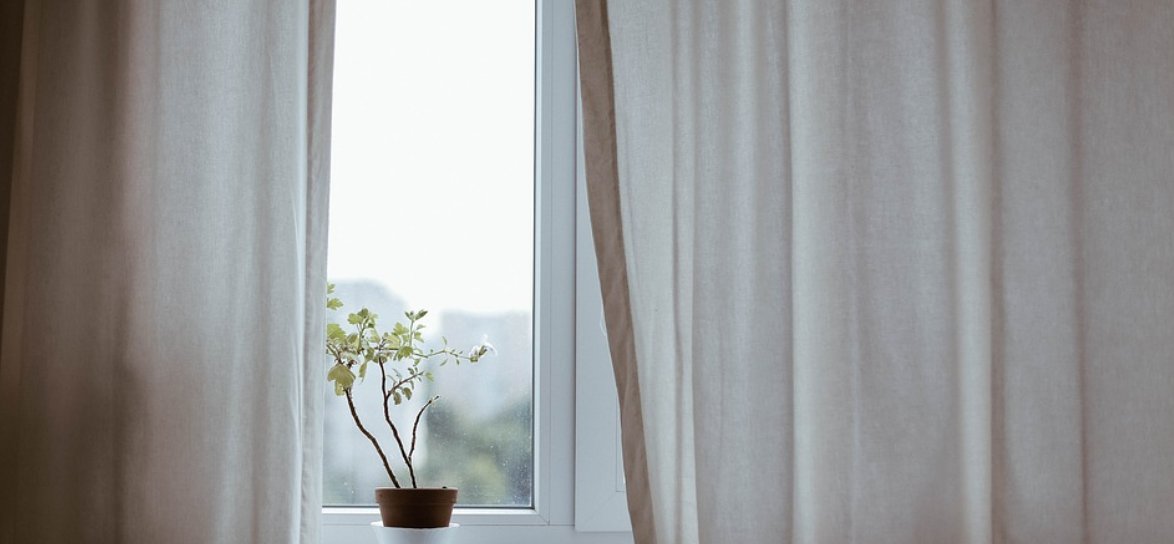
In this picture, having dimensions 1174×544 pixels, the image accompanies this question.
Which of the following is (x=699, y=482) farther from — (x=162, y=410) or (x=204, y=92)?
(x=204, y=92)

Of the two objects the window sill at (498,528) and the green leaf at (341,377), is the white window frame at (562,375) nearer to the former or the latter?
the window sill at (498,528)

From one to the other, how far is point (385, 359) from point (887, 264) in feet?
2.58

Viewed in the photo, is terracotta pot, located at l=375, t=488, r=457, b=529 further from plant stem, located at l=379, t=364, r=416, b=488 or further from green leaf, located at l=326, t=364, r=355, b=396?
green leaf, located at l=326, t=364, r=355, b=396

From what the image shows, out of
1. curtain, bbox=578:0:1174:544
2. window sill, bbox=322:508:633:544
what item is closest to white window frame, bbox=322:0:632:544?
window sill, bbox=322:508:633:544

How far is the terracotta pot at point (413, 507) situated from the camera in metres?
1.61

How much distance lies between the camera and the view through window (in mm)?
1854

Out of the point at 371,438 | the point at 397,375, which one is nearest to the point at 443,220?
the point at 397,375

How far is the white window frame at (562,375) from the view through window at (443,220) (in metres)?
0.04

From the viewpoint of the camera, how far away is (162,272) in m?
1.55

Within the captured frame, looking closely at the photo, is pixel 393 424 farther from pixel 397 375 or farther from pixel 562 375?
pixel 562 375

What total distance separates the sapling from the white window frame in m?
0.13

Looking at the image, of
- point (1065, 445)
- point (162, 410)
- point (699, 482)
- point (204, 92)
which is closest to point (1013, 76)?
point (1065, 445)

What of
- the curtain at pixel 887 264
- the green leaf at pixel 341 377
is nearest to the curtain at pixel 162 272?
the green leaf at pixel 341 377

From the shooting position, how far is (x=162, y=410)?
1.53 meters
